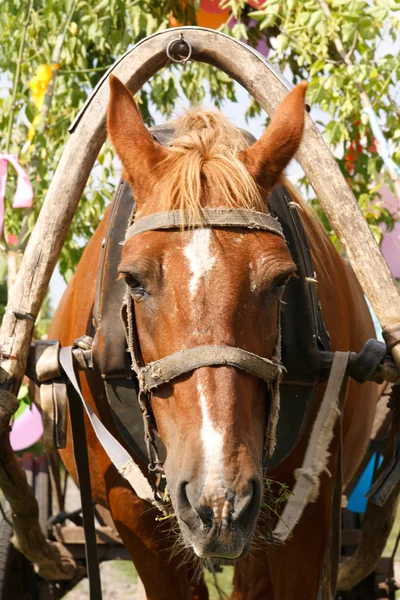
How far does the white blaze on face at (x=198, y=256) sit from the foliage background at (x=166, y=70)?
6.59 ft

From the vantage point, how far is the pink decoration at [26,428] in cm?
418

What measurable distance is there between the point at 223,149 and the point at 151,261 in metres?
0.39

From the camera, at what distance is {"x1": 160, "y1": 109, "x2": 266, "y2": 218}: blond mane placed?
211 cm

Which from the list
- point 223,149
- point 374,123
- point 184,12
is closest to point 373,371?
point 223,149

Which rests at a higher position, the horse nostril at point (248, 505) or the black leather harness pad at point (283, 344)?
the black leather harness pad at point (283, 344)

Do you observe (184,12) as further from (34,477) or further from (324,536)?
(324,536)

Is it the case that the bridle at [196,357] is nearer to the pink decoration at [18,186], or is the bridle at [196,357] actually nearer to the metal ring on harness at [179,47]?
the metal ring on harness at [179,47]

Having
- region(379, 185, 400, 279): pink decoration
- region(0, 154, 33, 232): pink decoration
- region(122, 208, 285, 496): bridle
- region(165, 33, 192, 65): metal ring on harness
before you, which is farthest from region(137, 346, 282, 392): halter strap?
→ region(379, 185, 400, 279): pink decoration

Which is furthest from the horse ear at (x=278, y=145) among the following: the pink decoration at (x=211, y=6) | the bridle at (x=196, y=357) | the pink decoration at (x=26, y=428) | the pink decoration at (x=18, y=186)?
the pink decoration at (x=211, y=6)

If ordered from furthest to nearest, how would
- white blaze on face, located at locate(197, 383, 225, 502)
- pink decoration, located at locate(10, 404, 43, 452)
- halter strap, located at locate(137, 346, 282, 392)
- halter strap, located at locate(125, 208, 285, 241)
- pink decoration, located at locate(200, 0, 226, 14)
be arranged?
pink decoration, located at locate(200, 0, 226, 14) → pink decoration, located at locate(10, 404, 43, 452) → halter strap, located at locate(125, 208, 285, 241) → halter strap, located at locate(137, 346, 282, 392) → white blaze on face, located at locate(197, 383, 225, 502)

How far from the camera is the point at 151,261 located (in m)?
2.05

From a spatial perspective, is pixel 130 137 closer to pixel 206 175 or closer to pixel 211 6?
pixel 206 175

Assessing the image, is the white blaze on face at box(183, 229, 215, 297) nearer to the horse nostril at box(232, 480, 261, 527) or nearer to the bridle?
the bridle

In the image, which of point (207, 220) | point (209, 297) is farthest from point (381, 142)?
point (209, 297)
